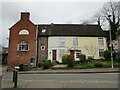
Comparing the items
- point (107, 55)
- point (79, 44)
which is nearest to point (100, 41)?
point (107, 55)

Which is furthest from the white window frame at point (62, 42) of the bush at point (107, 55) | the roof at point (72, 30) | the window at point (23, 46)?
the bush at point (107, 55)

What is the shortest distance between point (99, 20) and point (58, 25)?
11141 millimetres

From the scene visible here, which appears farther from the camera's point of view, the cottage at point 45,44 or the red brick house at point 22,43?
the cottage at point 45,44

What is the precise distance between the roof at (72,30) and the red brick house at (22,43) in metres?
2.67

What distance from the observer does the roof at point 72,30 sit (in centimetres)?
3322

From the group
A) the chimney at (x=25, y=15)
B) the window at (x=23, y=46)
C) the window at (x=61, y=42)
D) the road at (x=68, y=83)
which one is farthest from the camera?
the chimney at (x=25, y=15)

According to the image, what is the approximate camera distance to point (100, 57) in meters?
32.5

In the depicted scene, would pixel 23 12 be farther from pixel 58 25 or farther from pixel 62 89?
pixel 62 89

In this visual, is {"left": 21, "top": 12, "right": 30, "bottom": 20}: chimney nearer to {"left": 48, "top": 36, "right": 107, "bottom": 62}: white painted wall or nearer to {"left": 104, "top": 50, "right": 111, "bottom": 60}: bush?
{"left": 48, "top": 36, "right": 107, "bottom": 62}: white painted wall

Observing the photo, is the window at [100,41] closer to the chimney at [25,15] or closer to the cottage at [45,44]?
the cottage at [45,44]

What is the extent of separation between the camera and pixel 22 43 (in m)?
32.0

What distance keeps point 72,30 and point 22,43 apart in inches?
450

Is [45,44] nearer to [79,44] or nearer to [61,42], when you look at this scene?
[61,42]

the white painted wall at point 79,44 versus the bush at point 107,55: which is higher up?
the white painted wall at point 79,44
